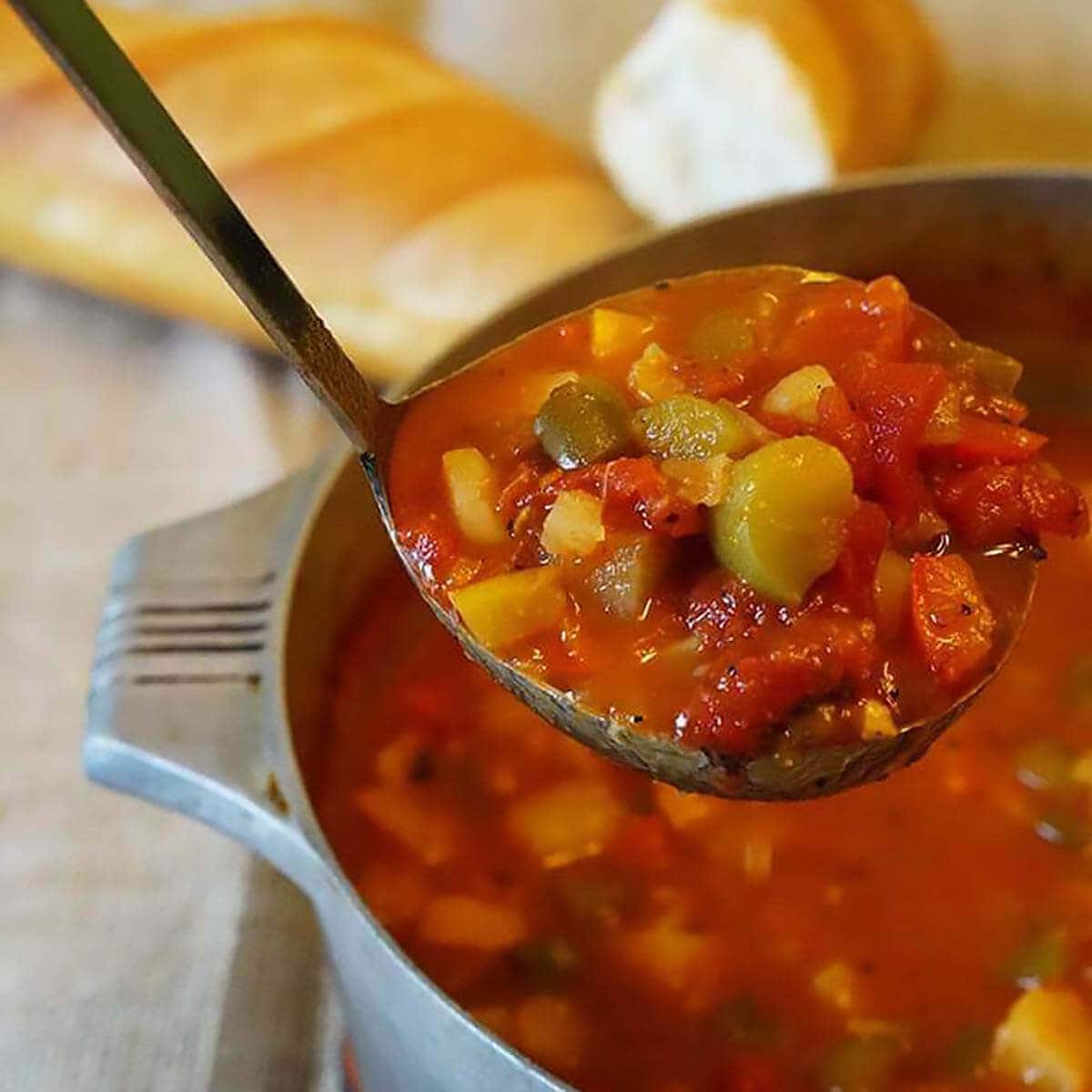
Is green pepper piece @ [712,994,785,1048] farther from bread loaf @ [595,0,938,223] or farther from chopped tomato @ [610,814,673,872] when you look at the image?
bread loaf @ [595,0,938,223]

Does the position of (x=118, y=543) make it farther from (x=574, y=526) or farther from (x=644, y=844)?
(x=574, y=526)

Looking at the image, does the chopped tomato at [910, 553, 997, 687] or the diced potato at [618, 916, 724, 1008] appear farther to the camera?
the diced potato at [618, 916, 724, 1008]

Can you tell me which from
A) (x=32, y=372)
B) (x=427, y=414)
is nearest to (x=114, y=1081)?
(x=427, y=414)

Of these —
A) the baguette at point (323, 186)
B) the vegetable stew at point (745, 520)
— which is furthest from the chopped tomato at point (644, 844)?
the baguette at point (323, 186)

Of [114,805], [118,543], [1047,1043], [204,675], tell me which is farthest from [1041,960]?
[118,543]

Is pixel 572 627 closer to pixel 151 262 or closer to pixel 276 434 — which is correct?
pixel 276 434

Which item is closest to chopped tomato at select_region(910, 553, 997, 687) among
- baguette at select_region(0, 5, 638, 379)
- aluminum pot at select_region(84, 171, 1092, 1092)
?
aluminum pot at select_region(84, 171, 1092, 1092)

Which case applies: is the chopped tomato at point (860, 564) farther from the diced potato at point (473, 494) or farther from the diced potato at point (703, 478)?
the diced potato at point (473, 494)
